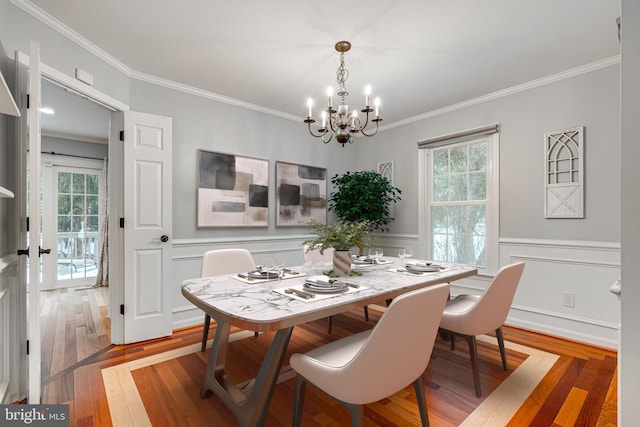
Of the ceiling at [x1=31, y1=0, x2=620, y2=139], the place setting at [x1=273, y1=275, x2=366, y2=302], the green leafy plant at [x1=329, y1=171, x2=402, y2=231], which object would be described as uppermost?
the ceiling at [x1=31, y1=0, x2=620, y2=139]

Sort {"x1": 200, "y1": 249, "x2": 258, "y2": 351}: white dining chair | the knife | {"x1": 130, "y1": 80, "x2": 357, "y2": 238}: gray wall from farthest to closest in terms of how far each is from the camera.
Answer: {"x1": 130, "y1": 80, "x2": 357, "y2": 238}: gray wall → {"x1": 200, "y1": 249, "x2": 258, "y2": 351}: white dining chair → the knife

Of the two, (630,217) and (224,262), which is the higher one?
(630,217)

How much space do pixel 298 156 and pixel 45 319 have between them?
132 inches

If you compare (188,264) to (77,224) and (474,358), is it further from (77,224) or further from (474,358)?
(77,224)

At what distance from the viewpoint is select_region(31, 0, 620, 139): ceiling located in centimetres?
191

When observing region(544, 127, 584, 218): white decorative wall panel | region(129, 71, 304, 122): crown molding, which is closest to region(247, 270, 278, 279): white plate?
region(129, 71, 304, 122): crown molding

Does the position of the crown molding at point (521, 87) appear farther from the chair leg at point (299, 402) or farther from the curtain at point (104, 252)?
the curtain at point (104, 252)

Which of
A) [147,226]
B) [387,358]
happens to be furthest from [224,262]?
[387,358]

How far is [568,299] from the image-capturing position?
9.09 ft

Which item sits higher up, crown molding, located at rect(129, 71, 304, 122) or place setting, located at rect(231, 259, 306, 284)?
crown molding, located at rect(129, 71, 304, 122)

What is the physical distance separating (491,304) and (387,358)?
40.3 inches

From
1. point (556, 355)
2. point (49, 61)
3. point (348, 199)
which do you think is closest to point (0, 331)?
point (49, 61)

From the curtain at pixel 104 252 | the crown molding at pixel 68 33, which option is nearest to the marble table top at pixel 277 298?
the crown molding at pixel 68 33

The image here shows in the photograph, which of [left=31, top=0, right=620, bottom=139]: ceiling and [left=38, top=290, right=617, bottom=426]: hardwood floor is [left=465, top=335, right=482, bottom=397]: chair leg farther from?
[left=31, top=0, right=620, bottom=139]: ceiling
